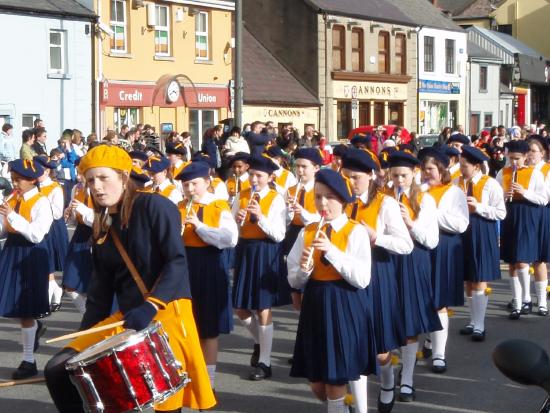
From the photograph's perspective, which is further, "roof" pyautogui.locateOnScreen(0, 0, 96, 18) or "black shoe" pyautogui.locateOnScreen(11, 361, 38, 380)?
"roof" pyautogui.locateOnScreen(0, 0, 96, 18)

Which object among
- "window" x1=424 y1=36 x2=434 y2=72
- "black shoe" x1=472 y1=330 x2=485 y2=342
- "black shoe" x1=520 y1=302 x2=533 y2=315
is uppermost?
"window" x1=424 y1=36 x2=434 y2=72

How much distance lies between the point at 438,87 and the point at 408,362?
43.5 metres

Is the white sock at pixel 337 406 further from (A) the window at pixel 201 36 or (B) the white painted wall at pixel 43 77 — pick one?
(A) the window at pixel 201 36

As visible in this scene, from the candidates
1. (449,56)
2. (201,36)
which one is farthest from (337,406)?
(449,56)

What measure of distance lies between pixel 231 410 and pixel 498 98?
165 feet

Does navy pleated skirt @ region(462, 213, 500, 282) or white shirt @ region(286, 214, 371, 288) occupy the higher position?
white shirt @ region(286, 214, 371, 288)

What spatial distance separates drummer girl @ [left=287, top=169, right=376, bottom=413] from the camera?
644 centimetres

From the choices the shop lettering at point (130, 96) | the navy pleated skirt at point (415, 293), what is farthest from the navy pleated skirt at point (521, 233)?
the shop lettering at point (130, 96)

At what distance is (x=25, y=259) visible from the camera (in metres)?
9.06

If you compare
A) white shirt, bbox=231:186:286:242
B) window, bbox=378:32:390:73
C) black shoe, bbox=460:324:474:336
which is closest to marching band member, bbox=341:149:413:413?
white shirt, bbox=231:186:286:242

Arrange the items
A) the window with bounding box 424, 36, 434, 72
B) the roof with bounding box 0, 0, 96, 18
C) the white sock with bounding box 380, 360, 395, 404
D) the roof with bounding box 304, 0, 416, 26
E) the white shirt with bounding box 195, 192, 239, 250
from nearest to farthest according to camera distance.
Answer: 1. the white sock with bounding box 380, 360, 395, 404
2. the white shirt with bounding box 195, 192, 239, 250
3. the roof with bounding box 0, 0, 96, 18
4. the roof with bounding box 304, 0, 416, 26
5. the window with bounding box 424, 36, 434, 72

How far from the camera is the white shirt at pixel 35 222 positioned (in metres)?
8.80

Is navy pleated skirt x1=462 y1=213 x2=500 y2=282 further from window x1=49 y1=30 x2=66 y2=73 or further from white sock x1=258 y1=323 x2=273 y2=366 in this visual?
window x1=49 y1=30 x2=66 y2=73

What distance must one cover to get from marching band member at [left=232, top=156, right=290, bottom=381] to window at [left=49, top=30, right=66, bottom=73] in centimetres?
2102
